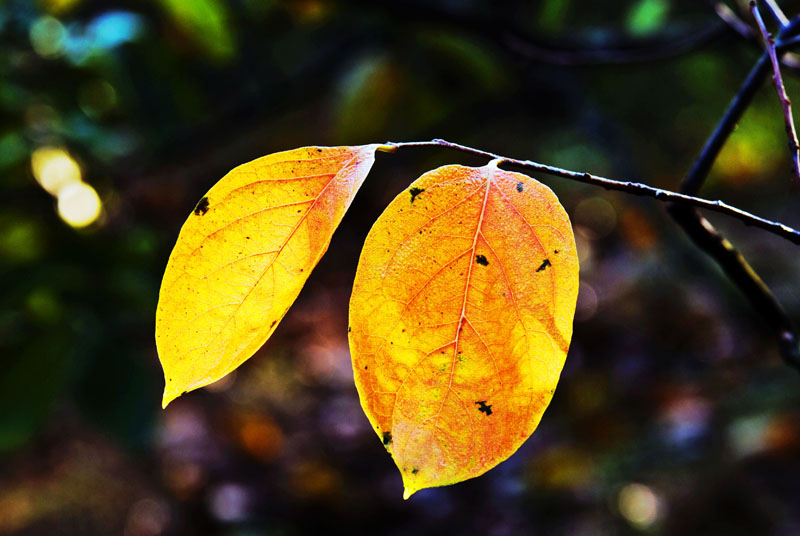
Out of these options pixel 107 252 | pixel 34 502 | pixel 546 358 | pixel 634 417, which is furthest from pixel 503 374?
pixel 34 502

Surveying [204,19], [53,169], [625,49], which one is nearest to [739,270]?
[625,49]

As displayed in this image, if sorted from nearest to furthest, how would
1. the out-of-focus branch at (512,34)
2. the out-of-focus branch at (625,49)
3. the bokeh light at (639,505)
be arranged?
1. the out-of-focus branch at (625,49)
2. the out-of-focus branch at (512,34)
3. the bokeh light at (639,505)

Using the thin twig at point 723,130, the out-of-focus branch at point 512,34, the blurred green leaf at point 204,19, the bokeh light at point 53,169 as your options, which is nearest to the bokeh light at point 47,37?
the bokeh light at point 53,169

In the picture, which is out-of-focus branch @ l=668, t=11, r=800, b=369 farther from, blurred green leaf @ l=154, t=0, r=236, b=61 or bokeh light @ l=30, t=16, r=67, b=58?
bokeh light @ l=30, t=16, r=67, b=58

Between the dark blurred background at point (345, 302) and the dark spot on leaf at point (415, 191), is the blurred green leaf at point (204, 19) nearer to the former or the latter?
the dark blurred background at point (345, 302)

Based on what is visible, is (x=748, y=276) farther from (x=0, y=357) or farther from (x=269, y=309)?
(x=0, y=357)

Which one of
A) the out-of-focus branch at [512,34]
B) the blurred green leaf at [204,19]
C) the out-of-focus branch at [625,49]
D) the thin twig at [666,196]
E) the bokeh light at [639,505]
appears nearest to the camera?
the thin twig at [666,196]
